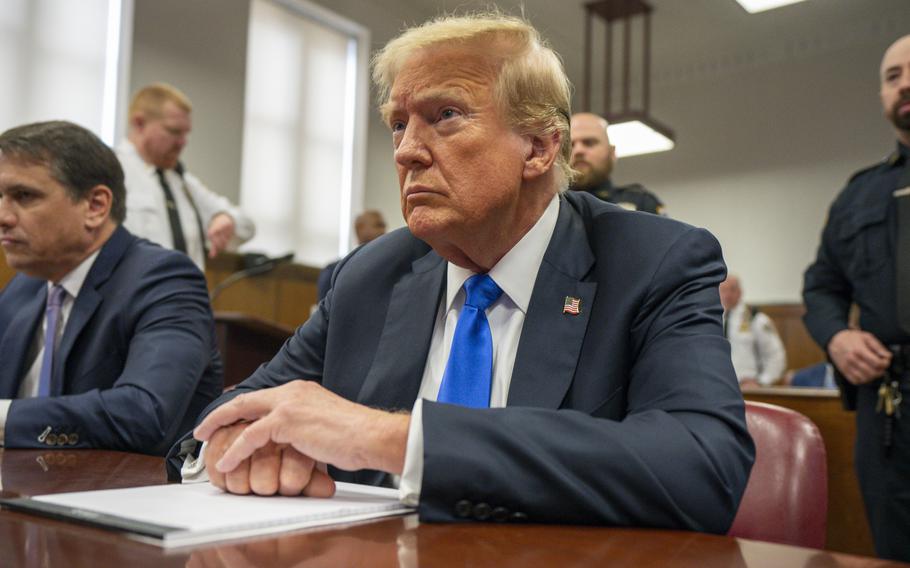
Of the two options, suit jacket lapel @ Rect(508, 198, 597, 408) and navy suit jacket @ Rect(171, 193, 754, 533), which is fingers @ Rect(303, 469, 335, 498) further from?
suit jacket lapel @ Rect(508, 198, 597, 408)

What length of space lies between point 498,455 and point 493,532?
0.34 ft

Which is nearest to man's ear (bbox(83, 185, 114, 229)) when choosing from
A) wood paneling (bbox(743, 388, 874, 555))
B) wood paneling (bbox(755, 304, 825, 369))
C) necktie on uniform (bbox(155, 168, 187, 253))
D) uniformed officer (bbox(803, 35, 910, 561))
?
necktie on uniform (bbox(155, 168, 187, 253))

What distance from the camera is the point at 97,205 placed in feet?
6.98

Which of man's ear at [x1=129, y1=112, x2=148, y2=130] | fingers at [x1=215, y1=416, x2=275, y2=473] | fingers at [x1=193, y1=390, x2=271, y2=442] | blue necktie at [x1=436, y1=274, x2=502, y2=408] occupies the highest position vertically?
man's ear at [x1=129, y1=112, x2=148, y2=130]

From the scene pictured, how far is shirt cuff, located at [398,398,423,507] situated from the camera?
87cm

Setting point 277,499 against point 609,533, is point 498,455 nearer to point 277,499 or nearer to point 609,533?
point 609,533

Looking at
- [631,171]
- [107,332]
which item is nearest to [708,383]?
[107,332]

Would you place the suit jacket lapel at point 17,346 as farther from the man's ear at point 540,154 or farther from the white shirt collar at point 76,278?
the man's ear at point 540,154

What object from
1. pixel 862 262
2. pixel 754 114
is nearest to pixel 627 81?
pixel 754 114

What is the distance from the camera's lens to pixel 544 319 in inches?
48.6

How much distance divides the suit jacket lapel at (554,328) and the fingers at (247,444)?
369 mm

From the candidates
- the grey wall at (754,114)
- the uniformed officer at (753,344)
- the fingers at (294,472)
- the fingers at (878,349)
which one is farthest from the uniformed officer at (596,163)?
the grey wall at (754,114)

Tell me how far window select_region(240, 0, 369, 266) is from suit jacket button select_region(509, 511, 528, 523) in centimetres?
709

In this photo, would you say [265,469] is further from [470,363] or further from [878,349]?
[878,349]
